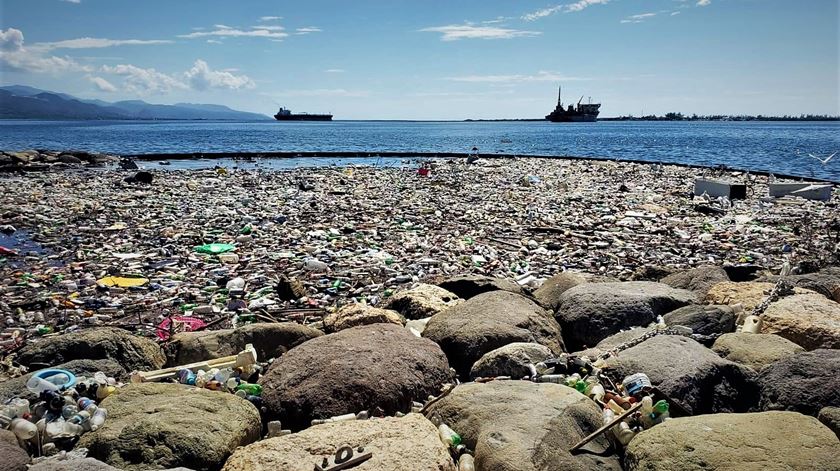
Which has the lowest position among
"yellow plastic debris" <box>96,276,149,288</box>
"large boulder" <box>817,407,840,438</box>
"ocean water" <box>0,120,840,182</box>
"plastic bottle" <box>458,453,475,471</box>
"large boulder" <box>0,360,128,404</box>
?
"yellow plastic debris" <box>96,276,149,288</box>

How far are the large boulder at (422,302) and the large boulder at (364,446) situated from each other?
2.96 m

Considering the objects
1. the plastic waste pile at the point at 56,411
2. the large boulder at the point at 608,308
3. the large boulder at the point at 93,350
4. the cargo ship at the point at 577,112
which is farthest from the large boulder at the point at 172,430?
the cargo ship at the point at 577,112

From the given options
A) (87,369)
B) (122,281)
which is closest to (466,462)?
(87,369)

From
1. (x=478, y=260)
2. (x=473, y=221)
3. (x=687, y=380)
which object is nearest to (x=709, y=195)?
(x=473, y=221)

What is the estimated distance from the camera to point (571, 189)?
61.3 ft

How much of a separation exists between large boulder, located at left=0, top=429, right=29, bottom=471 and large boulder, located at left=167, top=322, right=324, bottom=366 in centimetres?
192

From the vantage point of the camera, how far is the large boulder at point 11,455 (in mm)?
3012

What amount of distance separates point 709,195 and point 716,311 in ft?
40.8

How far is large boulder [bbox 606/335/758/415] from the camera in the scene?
12.9 ft

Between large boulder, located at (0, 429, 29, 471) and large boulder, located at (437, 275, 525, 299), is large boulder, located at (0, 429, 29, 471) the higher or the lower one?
the higher one

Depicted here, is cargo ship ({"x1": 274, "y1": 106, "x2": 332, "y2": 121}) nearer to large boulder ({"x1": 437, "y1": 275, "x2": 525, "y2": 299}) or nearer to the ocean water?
the ocean water

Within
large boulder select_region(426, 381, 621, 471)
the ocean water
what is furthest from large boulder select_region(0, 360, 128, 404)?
the ocean water

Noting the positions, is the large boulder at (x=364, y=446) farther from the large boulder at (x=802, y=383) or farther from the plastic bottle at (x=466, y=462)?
the large boulder at (x=802, y=383)

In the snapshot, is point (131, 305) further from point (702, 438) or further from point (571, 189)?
point (571, 189)
